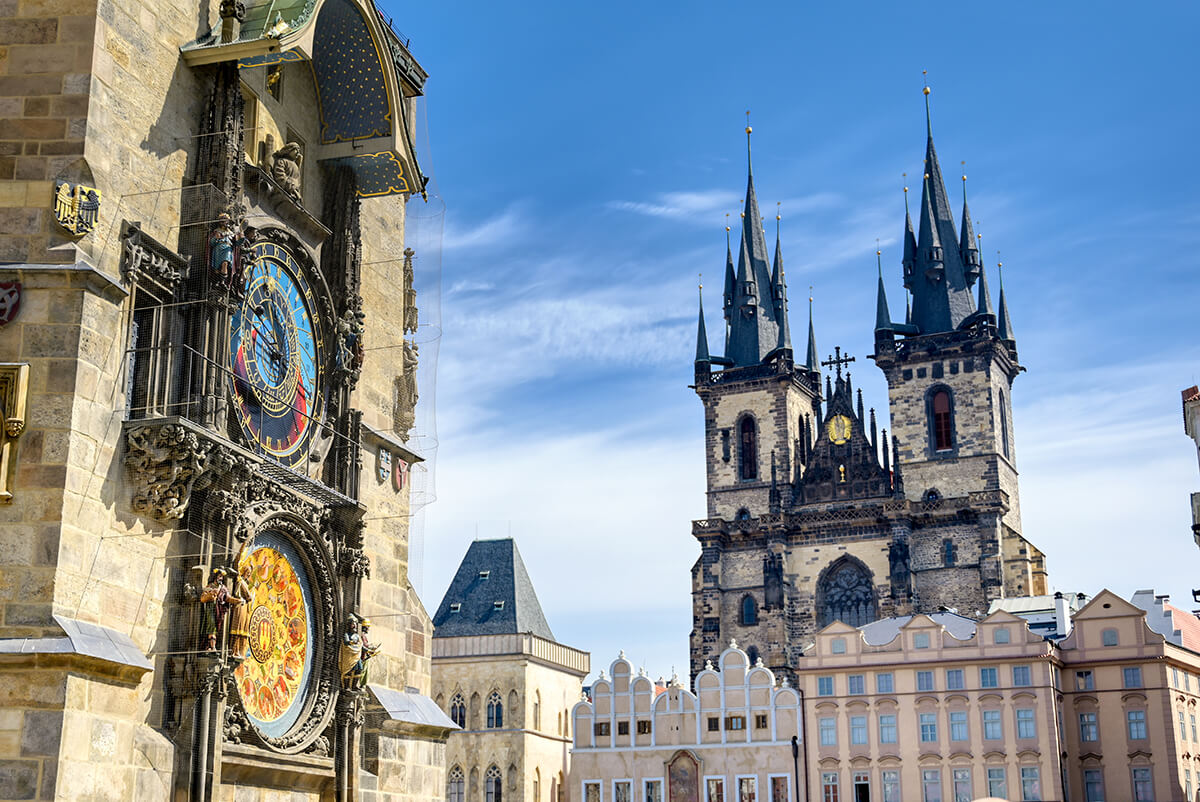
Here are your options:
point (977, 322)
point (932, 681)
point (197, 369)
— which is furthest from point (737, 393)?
point (197, 369)

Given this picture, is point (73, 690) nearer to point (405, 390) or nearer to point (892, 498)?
point (405, 390)

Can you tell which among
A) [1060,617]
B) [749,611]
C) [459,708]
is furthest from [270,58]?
[749,611]

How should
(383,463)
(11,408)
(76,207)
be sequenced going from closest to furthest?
(11,408), (76,207), (383,463)

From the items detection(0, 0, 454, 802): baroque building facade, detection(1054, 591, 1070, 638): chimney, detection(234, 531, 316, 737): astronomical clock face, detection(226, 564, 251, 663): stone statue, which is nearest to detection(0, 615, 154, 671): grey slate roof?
detection(0, 0, 454, 802): baroque building facade

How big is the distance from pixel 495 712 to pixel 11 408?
41.3 m

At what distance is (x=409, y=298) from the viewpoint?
15.9 metres

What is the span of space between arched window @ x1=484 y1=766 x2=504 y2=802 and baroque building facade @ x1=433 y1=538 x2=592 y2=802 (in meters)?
0.03

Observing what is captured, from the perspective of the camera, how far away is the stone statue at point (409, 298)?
15854mm

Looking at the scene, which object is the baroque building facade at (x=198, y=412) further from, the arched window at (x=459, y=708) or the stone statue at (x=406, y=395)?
the arched window at (x=459, y=708)

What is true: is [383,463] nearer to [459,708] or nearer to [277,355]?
[277,355]

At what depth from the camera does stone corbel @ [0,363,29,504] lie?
9359 mm

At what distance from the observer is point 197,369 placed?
10.8 metres

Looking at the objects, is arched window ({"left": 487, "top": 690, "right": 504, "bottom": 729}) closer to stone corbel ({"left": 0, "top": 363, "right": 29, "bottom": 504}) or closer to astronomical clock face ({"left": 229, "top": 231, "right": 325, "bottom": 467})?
astronomical clock face ({"left": 229, "top": 231, "right": 325, "bottom": 467})

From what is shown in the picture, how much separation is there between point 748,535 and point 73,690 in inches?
2095
